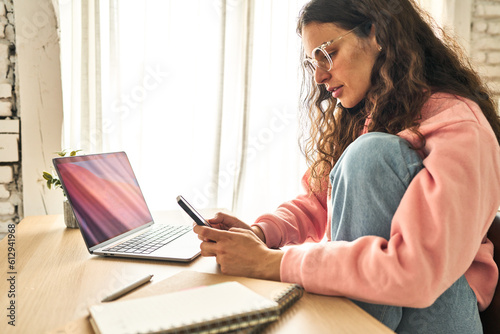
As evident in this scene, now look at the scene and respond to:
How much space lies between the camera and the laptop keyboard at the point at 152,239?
874mm

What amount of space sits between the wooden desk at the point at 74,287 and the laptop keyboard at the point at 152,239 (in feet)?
0.13

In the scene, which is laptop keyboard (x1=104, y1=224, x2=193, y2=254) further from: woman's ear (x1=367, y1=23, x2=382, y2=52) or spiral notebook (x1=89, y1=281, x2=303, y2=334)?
woman's ear (x1=367, y1=23, x2=382, y2=52)

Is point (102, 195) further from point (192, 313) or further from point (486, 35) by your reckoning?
point (486, 35)

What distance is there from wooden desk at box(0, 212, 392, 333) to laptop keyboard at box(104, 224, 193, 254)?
1.6 inches

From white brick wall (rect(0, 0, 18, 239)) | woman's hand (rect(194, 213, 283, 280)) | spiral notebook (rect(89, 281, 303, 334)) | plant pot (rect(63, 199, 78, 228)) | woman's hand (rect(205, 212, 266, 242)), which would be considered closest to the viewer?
spiral notebook (rect(89, 281, 303, 334))

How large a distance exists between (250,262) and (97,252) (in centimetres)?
36

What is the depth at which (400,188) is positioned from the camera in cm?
65

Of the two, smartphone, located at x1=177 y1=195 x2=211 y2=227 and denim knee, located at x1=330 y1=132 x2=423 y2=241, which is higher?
denim knee, located at x1=330 y1=132 x2=423 y2=241

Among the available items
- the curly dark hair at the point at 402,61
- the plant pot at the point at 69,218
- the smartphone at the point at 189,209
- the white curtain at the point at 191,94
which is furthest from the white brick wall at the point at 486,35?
the plant pot at the point at 69,218

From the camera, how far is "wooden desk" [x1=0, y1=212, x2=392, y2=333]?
0.53 metres

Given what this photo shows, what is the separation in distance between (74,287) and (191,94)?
1.28 metres

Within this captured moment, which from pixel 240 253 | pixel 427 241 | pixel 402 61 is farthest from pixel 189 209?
Answer: pixel 402 61

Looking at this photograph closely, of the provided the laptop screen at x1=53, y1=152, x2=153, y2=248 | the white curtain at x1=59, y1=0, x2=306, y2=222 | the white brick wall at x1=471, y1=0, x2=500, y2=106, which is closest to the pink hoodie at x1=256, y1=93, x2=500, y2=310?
the laptop screen at x1=53, y1=152, x2=153, y2=248

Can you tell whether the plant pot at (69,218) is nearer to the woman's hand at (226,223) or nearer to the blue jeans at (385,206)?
the woman's hand at (226,223)
